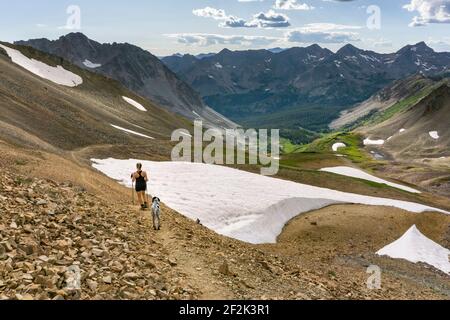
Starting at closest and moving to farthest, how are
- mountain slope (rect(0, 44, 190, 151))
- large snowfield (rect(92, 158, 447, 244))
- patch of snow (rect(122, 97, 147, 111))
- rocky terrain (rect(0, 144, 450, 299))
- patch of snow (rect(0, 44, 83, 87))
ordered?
rocky terrain (rect(0, 144, 450, 299)) → large snowfield (rect(92, 158, 447, 244)) → mountain slope (rect(0, 44, 190, 151)) → patch of snow (rect(0, 44, 83, 87)) → patch of snow (rect(122, 97, 147, 111))

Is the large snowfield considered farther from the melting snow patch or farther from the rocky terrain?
the rocky terrain

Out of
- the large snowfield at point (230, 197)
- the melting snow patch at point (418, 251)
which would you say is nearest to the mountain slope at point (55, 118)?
the large snowfield at point (230, 197)

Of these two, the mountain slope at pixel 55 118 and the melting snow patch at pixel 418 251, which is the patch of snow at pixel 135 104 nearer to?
the mountain slope at pixel 55 118

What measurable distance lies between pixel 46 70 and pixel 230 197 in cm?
13102

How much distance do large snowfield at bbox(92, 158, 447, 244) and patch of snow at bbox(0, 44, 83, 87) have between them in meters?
108

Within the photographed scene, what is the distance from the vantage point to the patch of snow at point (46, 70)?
15012 cm

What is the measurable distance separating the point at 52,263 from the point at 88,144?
5367cm

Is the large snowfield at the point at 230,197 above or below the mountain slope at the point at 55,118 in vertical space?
below

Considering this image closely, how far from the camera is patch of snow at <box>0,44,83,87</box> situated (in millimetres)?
150125

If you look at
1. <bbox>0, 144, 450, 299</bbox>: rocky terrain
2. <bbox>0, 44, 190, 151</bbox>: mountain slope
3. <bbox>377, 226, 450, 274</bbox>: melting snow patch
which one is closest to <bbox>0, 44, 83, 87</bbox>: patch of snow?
<bbox>0, 44, 190, 151</bbox>: mountain slope

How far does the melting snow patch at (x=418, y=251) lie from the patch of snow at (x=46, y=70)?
434ft

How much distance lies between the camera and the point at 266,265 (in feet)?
66.6

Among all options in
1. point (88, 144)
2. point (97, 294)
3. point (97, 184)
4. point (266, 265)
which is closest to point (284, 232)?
point (97, 184)

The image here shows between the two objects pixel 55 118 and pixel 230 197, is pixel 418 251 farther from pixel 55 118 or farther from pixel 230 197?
pixel 55 118
